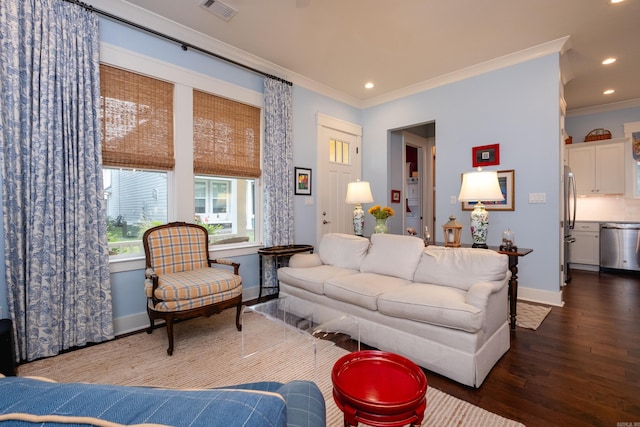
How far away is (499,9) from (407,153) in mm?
3215

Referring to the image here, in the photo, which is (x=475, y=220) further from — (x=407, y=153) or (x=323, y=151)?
(x=407, y=153)

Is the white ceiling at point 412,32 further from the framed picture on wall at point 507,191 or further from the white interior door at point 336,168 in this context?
the framed picture on wall at point 507,191

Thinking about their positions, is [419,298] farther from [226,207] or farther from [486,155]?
[486,155]

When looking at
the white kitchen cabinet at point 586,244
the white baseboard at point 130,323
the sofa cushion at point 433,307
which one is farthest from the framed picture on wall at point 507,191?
the white baseboard at point 130,323

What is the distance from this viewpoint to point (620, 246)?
5133mm

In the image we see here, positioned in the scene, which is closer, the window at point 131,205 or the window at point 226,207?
the window at point 131,205

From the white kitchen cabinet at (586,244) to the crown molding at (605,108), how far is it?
7.13 feet

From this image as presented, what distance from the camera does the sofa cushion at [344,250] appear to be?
3.24 metres

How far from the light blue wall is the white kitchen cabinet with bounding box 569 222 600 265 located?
285 cm

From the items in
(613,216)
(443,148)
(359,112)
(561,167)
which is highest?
(359,112)

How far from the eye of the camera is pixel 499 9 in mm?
2861

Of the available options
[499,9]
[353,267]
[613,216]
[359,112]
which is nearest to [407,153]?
[359,112]

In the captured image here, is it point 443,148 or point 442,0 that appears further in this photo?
point 443,148

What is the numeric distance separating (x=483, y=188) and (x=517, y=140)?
157cm
